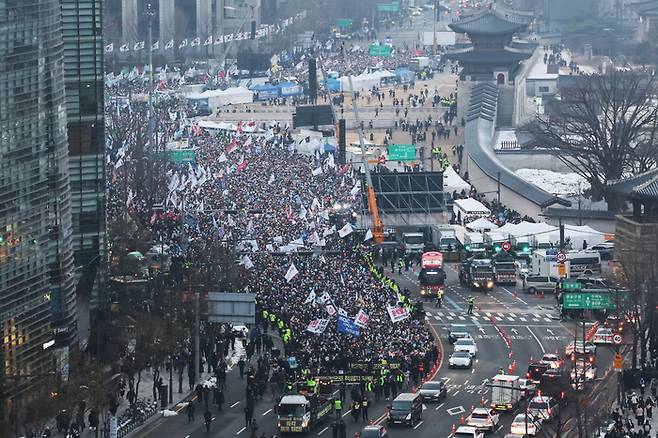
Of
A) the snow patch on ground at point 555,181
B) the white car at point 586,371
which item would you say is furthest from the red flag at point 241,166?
the white car at point 586,371

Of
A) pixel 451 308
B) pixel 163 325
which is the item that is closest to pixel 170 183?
pixel 451 308

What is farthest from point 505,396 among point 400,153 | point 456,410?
point 400,153

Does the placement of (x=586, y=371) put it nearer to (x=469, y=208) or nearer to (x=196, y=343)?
(x=196, y=343)

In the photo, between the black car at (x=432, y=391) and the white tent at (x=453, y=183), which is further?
the white tent at (x=453, y=183)

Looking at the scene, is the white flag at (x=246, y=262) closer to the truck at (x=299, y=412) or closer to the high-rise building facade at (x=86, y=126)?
the high-rise building facade at (x=86, y=126)

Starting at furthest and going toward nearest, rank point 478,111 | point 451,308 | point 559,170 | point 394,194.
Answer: point 478,111
point 559,170
point 394,194
point 451,308

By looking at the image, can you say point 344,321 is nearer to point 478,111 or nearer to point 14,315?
point 14,315

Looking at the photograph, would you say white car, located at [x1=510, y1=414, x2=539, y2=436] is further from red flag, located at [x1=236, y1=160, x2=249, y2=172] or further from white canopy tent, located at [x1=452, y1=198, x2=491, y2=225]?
red flag, located at [x1=236, y1=160, x2=249, y2=172]
